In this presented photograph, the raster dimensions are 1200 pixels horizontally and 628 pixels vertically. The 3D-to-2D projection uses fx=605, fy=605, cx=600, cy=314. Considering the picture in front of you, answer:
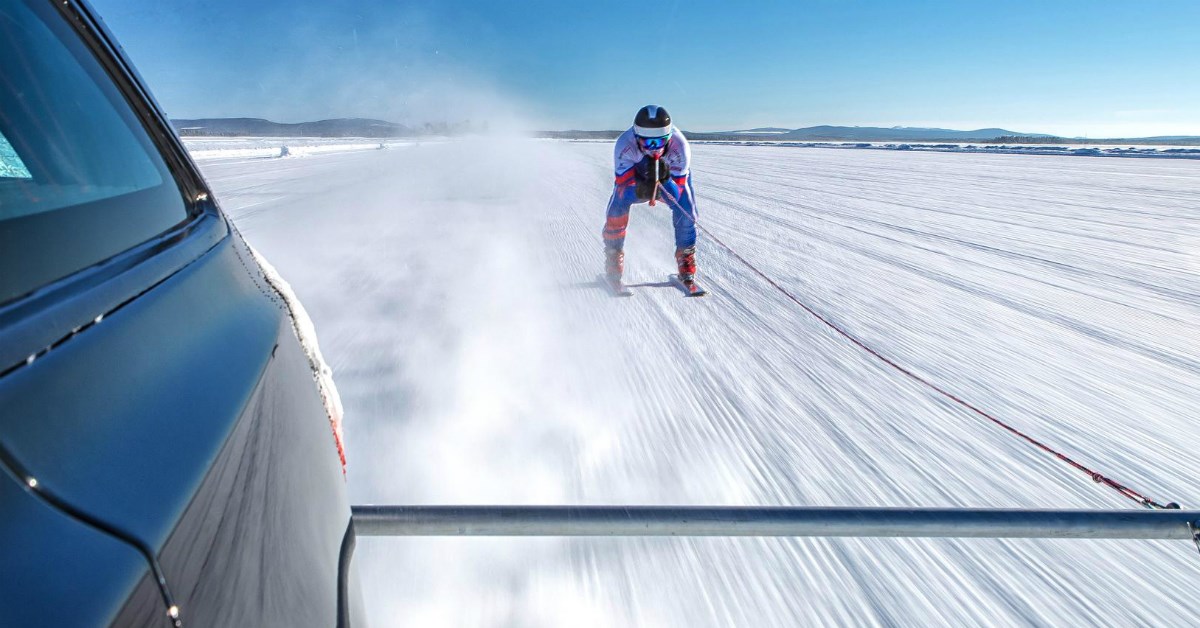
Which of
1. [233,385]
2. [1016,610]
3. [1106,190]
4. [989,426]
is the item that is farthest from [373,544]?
[1106,190]

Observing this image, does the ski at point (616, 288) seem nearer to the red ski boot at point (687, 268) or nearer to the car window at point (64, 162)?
the red ski boot at point (687, 268)

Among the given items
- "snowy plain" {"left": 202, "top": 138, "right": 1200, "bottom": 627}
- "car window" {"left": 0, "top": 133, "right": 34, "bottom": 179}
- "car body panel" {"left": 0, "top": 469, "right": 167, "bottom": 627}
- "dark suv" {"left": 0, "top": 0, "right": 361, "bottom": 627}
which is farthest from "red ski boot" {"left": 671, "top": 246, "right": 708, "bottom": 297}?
"car body panel" {"left": 0, "top": 469, "right": 167, "bottom": 627}

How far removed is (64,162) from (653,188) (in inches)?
179

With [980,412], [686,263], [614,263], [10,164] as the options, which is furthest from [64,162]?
[686,263]

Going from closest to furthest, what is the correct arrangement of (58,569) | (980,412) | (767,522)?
1. (58,569)
2. (767,522)
3. (980,412)

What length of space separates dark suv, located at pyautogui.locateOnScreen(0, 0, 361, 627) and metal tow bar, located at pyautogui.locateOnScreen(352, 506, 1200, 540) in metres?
0.39

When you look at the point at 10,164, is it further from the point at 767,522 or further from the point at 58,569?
the point at 767,522

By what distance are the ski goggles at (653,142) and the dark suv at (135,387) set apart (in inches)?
164

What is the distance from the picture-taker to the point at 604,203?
1063cm

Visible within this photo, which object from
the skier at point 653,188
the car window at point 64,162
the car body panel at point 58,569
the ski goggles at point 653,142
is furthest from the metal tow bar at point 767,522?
the ski goggles at point 653,142

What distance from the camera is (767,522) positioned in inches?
54.6

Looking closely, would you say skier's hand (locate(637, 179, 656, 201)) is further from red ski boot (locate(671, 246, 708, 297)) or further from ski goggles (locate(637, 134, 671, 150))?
red ski boot (locate(671, 246, 708, 297))

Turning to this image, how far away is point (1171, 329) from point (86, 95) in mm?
5653

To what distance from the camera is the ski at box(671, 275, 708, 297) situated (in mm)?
4941
